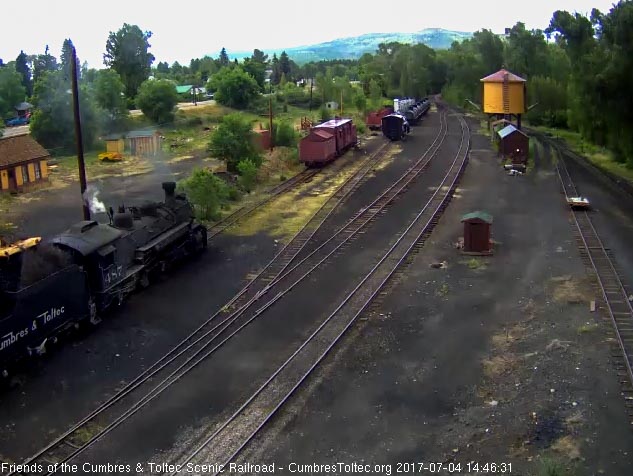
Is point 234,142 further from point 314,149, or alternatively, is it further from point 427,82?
point 427,82

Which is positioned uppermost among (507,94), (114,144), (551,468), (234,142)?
(507,94)

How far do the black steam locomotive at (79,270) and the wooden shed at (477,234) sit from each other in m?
9.54

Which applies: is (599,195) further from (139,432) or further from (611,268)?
(139,432)

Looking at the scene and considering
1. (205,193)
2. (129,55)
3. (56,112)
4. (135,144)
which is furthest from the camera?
(129,55)

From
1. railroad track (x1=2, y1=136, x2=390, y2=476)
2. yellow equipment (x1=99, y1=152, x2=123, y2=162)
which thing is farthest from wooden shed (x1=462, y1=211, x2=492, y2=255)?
yellow equipment (x1=99, y1=152, x2=123, y2=162)

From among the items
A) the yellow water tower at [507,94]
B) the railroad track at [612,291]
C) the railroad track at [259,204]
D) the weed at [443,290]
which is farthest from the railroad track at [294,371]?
the yellow water tower at [507,94]

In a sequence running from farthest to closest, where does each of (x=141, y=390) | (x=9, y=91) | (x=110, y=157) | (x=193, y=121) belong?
(x=9, y=91) < (x=193, y=121) < (x=110, y=157) < (x=141, y=390)

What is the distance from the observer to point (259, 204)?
3083cm

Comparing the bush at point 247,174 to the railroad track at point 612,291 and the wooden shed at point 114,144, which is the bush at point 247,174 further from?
the wooden shed at point 114,144

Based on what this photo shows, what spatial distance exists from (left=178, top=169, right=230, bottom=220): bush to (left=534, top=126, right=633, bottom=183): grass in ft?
72.0

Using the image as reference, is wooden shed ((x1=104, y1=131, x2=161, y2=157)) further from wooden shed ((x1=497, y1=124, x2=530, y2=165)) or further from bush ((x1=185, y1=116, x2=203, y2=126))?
wooden shed ((x1=497, y1=124, x2=530, y2=165))

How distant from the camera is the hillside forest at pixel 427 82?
35219 mm

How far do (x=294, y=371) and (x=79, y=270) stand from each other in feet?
18.3

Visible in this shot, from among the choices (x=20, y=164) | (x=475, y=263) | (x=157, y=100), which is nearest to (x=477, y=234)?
(x=475, y=263)
